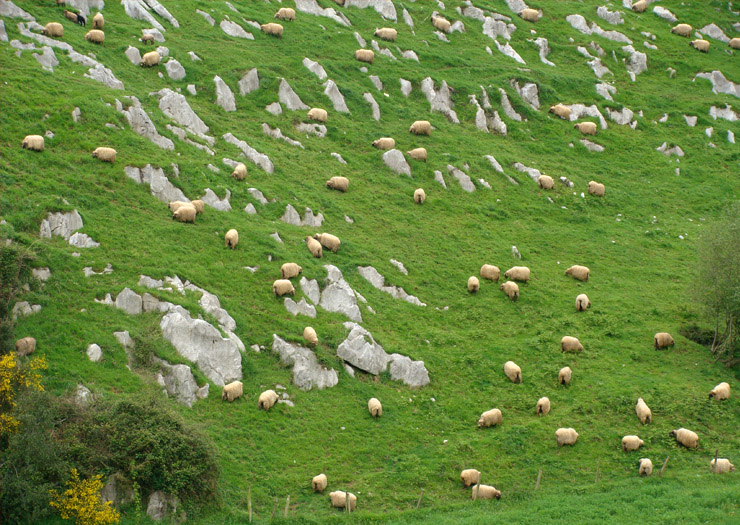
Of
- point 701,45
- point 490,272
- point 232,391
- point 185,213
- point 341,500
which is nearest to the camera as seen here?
point 341,500

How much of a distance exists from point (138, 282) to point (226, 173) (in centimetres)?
1614

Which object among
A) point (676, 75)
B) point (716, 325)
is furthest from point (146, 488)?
point (676, 75)

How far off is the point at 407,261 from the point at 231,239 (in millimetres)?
14017

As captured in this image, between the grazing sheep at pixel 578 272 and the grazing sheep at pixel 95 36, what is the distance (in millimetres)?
46677

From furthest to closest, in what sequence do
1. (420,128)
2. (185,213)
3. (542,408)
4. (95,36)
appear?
(420,128) < (95,36) < (185,213) < (542,408)

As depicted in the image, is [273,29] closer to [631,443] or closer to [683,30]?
[631,443]

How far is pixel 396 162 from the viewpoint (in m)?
67.5

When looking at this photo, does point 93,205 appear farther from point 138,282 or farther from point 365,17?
point 365,17

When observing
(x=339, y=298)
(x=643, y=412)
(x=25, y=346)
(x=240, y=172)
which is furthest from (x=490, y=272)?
(x=25, y=346)

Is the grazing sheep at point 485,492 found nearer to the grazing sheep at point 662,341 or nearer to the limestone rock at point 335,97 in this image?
the grazing sheep at point 662,341

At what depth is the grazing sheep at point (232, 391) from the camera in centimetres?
4019

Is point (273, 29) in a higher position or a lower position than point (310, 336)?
higher

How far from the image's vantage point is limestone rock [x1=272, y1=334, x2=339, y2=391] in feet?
141

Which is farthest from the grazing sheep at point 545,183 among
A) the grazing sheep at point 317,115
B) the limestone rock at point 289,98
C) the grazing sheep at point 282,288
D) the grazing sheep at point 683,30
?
the grazing sheep at point 683,30
